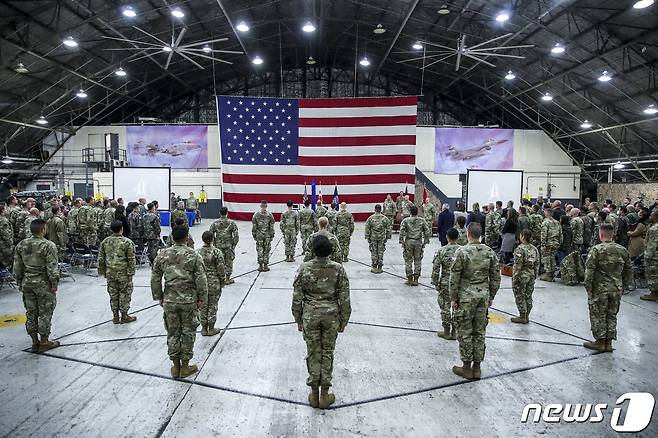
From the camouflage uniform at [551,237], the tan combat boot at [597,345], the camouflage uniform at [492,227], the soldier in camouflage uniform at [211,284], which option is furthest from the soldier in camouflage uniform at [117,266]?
the camouflage uniform at [492,227]

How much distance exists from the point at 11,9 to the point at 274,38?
38.2 ft

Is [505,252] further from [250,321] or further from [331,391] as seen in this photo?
[331,391]

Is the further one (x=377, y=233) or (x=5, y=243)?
(x=377, y=233)

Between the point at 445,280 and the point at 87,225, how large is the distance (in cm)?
841

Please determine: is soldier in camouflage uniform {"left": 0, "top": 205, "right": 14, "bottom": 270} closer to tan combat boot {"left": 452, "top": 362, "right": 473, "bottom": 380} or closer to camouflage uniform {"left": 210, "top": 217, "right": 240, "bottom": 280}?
camouflage uniform {"left": 210, "top": 217, "right": 240, "bottom": 280}

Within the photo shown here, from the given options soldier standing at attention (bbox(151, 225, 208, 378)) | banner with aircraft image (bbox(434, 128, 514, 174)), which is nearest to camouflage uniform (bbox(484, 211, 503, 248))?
soldier standing at attention (bbox(151, 225, 208, 378))

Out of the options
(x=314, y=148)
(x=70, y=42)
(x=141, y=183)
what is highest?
(x=70, y=42)

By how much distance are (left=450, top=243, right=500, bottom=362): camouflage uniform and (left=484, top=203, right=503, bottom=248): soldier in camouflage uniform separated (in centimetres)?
659

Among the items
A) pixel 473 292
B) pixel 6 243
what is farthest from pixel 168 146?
pixel 473 292

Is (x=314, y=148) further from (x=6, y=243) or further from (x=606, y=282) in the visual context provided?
(x=606, y=282)

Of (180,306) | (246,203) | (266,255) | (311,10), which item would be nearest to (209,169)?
(246,203)

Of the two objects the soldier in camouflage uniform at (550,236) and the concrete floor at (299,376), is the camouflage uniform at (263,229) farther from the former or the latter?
the soldier in camouflage uniform at (550,236)

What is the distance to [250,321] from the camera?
19.2 ft

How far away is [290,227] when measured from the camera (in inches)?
397
